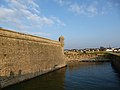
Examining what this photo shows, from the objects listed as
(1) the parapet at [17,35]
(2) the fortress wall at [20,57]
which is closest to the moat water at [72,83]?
(2) the fortress wall at [20,57]

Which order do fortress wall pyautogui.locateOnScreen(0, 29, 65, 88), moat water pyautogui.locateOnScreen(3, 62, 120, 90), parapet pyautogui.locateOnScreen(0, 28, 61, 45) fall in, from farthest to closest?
parapet pyautogui.locateOnScreen(0, 28, 61, 45), moat water pyautogui.locateOnScreen(3, 62, 120, 90), fortress wall pyautogui.locateOnScreen(0, 29, 65, 88)

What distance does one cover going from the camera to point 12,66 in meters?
18.9

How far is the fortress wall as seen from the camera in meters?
17.7

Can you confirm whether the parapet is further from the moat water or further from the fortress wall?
the moat water

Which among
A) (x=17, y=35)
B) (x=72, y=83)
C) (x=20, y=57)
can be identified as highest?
(x=17, y=35)

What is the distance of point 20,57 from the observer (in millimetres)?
21094

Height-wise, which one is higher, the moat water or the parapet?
the parapet

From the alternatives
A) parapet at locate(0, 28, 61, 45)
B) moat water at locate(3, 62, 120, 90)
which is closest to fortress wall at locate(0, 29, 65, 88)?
parapet at locate(0, 28, 61, 45)

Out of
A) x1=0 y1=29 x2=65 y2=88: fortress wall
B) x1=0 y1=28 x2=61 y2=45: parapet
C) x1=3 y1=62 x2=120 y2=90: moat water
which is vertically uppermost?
x1=0 y1=28 x2=61 y2=45: parapet

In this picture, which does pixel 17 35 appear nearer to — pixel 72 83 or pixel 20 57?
pixel 20 57

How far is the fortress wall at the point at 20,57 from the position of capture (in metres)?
17.7

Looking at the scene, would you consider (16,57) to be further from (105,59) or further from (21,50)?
(105,59)

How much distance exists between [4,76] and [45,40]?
16175 millimetres

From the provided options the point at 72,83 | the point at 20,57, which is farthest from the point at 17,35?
the point at 72,83
